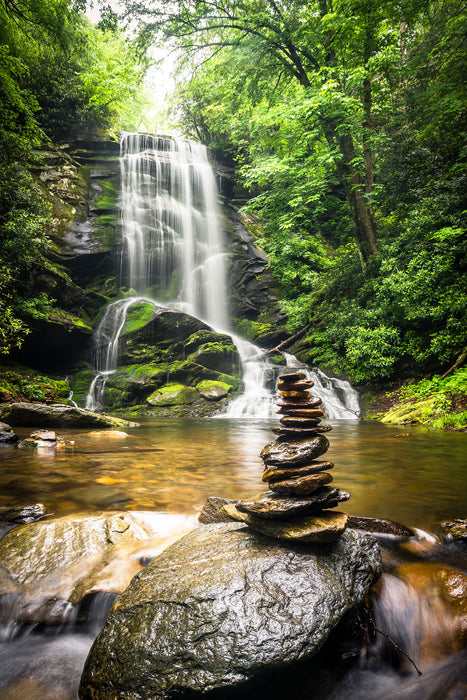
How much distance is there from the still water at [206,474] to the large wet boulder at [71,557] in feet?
1.42

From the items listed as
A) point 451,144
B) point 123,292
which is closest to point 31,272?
point 123,292

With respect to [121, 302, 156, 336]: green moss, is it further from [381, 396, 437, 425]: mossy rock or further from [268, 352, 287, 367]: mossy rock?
[381, 396, 437, 425]: mossy rock

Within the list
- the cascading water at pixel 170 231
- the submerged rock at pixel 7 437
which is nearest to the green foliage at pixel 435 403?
the submerged rock at pixel 7 437

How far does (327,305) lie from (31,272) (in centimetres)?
1321

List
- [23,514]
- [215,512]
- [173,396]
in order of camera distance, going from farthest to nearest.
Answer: [173,396], [23,514], [215,512]

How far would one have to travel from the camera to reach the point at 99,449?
243 inches

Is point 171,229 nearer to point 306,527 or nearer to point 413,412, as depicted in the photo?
point 413,412

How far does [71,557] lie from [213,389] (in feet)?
39.7

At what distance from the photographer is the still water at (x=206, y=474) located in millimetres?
3318

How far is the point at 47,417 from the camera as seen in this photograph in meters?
8.70

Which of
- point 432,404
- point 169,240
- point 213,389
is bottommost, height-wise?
point 432,404

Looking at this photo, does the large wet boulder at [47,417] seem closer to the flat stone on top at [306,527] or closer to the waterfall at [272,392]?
the waterfall at [272,392]

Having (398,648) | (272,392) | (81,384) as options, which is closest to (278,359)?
(272,392)

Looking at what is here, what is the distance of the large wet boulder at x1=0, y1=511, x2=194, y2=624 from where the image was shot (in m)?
2.11
